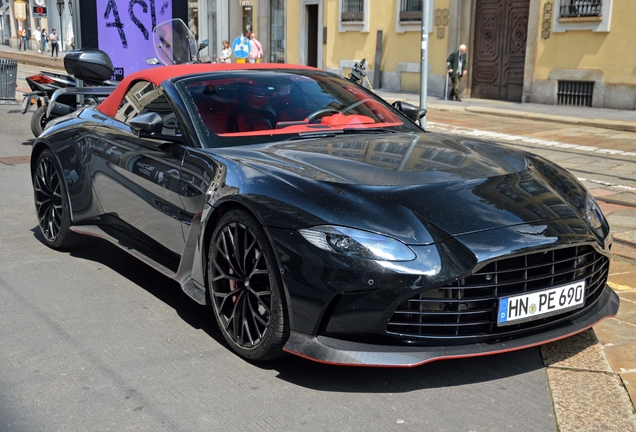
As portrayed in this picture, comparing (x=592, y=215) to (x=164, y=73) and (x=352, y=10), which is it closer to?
(x=164, y=73)

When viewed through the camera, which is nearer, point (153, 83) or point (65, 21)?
point (153, 83)

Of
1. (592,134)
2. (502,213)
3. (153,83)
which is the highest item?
(153,83)

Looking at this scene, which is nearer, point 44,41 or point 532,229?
point 532,229

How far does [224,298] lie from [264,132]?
1041mm

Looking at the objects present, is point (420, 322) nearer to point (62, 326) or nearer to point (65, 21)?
point (62, 326)

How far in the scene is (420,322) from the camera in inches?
127

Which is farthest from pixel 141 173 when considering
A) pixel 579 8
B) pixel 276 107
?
pixel 579 8

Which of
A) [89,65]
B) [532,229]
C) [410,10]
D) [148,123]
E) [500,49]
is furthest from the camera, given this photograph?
[410,10]

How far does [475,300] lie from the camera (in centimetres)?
321

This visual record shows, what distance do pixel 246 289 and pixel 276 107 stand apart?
1311 millimetres

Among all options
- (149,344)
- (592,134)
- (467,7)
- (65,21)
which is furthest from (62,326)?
(65,21)

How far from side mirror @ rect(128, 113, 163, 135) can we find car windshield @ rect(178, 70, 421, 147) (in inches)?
7.8

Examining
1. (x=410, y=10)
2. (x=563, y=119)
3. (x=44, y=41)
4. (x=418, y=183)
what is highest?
(x=410, y=10)

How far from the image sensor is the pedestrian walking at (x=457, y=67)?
68.6ft
